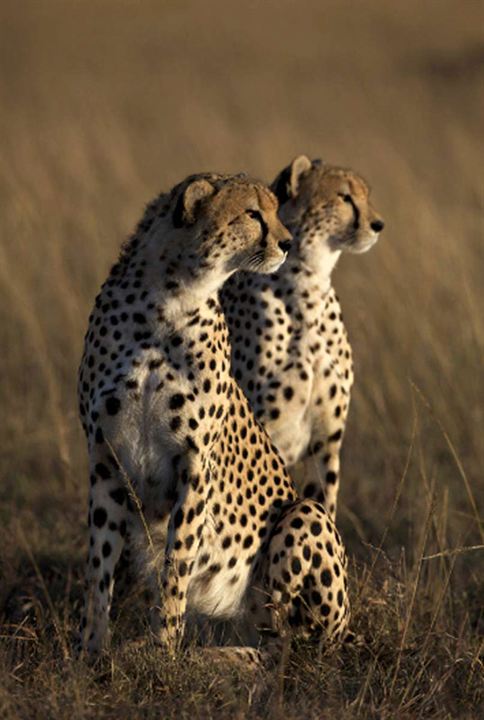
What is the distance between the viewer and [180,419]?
3.34m

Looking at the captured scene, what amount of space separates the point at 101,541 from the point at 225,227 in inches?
29.3

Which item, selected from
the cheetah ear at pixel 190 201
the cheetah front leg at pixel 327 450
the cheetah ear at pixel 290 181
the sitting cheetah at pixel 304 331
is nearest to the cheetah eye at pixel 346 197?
the sitting cheetah at pixel 304 331

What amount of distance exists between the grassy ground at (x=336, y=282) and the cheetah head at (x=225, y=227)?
624mm

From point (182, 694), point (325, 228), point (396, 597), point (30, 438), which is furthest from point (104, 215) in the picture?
point (182, 694)

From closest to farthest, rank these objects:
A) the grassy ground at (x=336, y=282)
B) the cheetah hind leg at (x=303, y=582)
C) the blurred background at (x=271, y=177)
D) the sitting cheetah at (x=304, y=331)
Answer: the grassy ground at (x=336, y=282) → the cheetah hind leg at (x=303, y=582) → the sitting cheetah at (x=304, y=331) → the blurred background at (x=271, y=177)

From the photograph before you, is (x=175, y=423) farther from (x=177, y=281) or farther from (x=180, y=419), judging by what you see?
(x=177, y=281)

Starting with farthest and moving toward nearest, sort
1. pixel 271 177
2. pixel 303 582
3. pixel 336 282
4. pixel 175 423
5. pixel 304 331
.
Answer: pixel 271 177, pixel 336 282, pixel 304 331, pixel 303 582, pixel 175 423

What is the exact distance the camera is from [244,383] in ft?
13.8

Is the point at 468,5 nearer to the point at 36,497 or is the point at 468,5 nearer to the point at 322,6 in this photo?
the point at 322,6

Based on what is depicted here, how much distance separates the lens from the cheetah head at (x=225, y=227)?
3381 mm

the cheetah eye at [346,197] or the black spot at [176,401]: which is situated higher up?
the cheetah eye at [346,197]

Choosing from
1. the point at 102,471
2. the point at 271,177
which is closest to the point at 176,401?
the point at 102,471

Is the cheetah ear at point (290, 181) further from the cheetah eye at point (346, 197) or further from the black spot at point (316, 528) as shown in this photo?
the black spot at point (316, 528)

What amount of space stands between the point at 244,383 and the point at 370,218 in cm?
57
